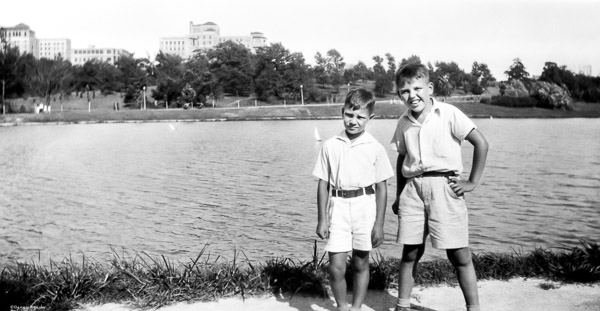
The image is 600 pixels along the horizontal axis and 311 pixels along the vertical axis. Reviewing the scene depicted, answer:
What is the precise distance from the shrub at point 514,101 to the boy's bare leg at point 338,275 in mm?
91547

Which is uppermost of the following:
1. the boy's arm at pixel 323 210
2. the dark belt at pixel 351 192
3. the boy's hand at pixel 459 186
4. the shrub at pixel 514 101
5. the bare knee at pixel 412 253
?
the shrub at pixel 514 101

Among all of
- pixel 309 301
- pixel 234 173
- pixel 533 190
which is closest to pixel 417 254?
pixel 309 301

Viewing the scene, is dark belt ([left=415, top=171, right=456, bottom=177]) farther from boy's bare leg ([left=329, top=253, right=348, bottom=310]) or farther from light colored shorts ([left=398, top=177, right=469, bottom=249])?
boy's bare leg ([left=329, top=253, right=348, bottom=310])

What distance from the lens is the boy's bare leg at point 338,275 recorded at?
13.1 feet

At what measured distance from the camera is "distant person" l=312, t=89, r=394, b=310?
3.96 metres

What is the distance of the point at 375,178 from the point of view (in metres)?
4.02

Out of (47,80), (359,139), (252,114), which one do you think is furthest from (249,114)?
(359,139)

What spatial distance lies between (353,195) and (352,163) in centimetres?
21

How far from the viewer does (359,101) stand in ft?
13.2

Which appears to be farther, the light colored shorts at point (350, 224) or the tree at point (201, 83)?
the tree at point (201, 83)

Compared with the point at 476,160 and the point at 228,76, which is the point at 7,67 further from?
the point at 476,160

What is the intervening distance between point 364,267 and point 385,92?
107 m

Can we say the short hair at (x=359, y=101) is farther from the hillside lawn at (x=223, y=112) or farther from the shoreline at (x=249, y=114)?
the hillside lawn at (x=223, y=112)

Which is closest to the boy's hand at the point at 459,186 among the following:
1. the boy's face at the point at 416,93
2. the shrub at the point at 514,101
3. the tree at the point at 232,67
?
the boy's face at the point at 416,93
